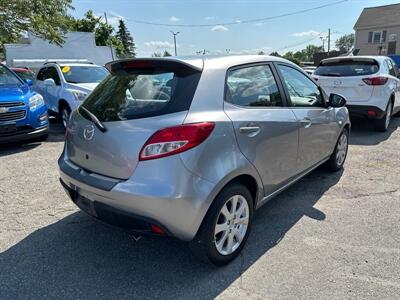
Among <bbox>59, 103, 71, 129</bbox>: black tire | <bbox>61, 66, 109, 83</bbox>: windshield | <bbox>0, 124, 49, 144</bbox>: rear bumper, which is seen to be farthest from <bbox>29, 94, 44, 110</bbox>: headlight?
<bbox>61, 66, 109, 83</bbox>: windshield

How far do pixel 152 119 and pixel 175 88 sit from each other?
32 centimetres

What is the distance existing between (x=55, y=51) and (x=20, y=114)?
87.5ft

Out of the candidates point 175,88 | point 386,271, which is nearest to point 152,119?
point 175,88

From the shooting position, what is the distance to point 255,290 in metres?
2.48

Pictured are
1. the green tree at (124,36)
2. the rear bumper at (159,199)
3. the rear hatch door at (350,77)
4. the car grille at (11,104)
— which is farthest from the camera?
the green tree at (124,36)

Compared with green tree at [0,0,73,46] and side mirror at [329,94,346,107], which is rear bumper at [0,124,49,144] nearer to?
side mirror at [329,94,346,107]

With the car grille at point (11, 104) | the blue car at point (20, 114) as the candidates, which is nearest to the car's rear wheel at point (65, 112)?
the blue car at point (20, 114)

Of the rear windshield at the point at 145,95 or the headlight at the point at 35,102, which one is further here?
the headlight at the point at 35,102

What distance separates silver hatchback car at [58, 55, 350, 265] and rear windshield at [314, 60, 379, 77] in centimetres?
457

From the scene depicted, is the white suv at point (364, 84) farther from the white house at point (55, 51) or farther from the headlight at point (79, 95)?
the white house at point (55, 51)

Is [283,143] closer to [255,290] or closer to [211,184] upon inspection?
[211,184]

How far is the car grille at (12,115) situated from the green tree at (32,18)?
9.12 meters

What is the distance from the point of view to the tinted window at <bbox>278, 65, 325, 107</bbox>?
3.49 meters

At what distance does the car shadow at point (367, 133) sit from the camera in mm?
6684
